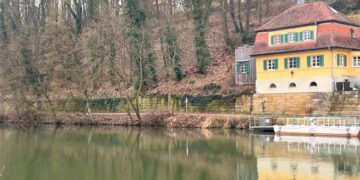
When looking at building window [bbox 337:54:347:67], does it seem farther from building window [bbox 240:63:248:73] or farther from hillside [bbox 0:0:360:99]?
building window [bbox 240:63:248:73]

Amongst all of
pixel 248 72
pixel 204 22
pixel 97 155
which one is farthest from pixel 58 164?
pixel 204 22

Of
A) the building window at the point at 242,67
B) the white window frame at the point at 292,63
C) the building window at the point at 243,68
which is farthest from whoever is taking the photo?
the building window at the point at 243,68

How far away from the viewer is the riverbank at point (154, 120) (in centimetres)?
4218

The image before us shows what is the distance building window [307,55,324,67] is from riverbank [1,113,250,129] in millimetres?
6442

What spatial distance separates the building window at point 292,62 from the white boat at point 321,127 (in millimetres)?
6355

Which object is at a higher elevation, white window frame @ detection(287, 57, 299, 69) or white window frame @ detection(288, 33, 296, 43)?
white window frame @ detection(288, 33, 296, 43)

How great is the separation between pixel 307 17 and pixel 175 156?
19951mm

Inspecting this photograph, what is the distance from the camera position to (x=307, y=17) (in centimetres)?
4400

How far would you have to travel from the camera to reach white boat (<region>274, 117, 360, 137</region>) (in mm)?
35281

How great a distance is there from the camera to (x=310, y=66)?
42781 mm

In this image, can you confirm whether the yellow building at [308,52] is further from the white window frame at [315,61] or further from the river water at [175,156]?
the river water at [175,156]

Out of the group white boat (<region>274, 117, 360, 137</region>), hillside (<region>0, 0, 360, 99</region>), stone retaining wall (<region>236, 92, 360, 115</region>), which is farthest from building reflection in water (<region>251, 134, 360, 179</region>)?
hillside (<region>0, 0, 360, 99</region>)

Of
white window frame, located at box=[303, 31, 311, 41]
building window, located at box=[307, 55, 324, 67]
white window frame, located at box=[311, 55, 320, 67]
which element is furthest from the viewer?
white window frame, located at box=[303, 31, 311, 41]

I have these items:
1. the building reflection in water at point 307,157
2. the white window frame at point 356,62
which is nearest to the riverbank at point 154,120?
the building reflection in water at point 307,157
